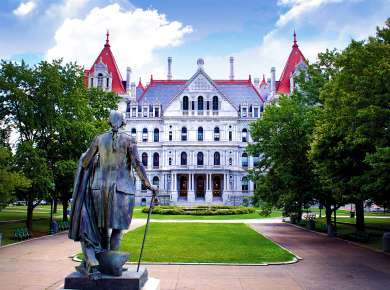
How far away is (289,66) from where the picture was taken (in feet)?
232

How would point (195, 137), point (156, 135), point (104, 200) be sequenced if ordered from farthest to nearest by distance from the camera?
point (156, 135) < point (195, 137) < point (104, 200)

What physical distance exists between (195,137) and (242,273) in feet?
182

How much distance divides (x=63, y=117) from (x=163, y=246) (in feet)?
39.9

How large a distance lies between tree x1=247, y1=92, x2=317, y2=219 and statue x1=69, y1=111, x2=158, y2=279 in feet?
60.2

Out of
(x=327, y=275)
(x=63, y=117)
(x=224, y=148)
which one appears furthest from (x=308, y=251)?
(x=224, y=148)

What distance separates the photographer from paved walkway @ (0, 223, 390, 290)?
1022cm

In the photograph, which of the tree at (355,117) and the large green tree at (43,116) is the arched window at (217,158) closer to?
the large green tree at (43,116)

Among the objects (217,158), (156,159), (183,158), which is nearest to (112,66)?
(156,159)

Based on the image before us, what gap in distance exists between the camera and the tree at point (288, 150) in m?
24.6

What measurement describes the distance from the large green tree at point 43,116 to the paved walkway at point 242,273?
7.27 meters

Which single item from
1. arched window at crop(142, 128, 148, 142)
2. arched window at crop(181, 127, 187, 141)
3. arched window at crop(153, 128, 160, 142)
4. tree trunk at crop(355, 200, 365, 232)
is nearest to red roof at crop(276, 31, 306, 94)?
arched window at crop(181, 127, 187, 141)

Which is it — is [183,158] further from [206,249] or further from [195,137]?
[206,249]

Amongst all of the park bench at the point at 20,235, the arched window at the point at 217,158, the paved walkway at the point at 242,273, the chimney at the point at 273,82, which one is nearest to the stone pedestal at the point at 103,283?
the paved walkway at the point at 242,273

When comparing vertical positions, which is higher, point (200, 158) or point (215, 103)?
point (215, 103)
